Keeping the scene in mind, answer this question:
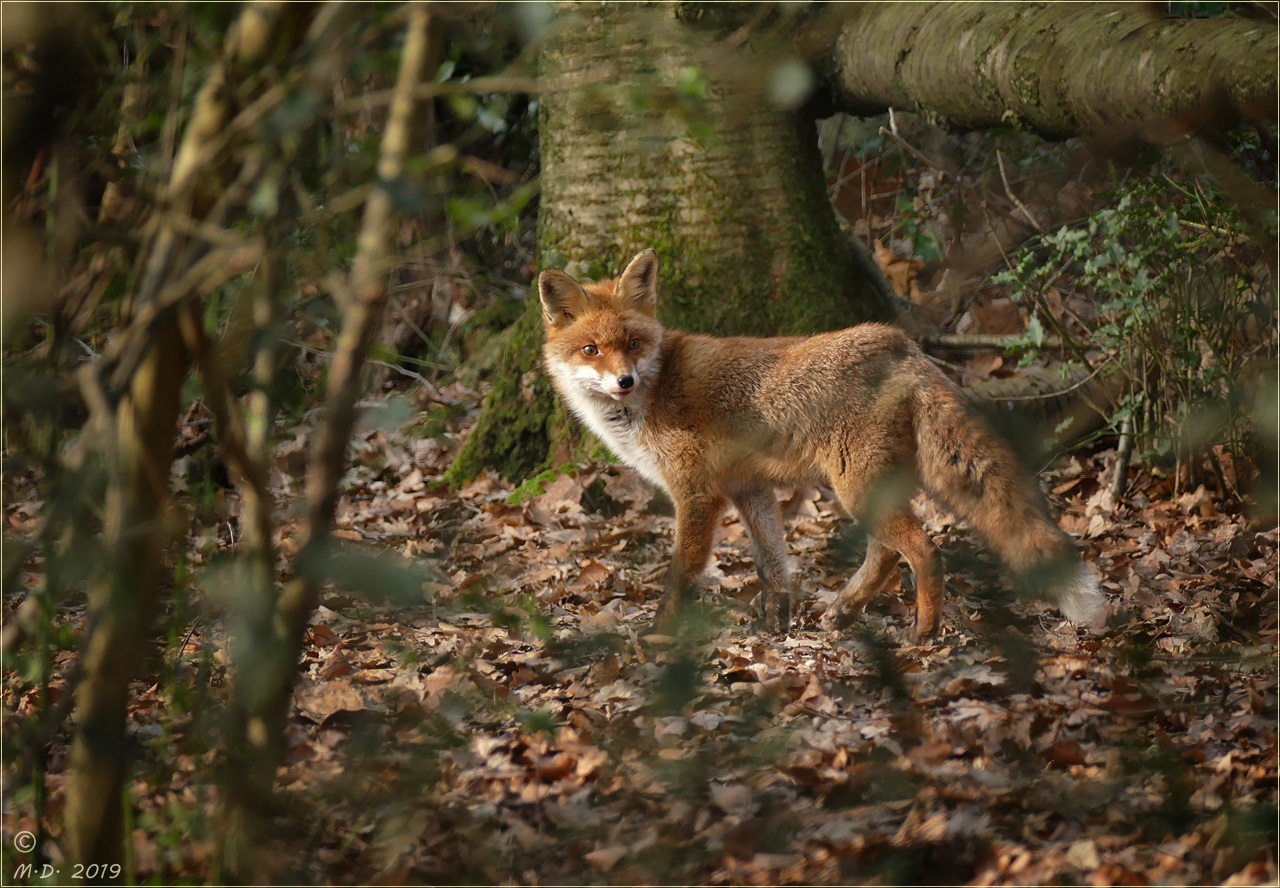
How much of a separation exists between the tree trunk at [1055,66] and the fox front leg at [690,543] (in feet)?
7.35

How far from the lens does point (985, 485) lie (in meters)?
4.74

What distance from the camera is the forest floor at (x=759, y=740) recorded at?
8.70 feet

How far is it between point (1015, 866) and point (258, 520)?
1917 millimetres

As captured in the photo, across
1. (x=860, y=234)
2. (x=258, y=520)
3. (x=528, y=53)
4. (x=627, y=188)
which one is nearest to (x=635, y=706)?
(x=258, y=520)

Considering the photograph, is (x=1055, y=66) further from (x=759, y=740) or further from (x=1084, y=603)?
(x=759, y=740)

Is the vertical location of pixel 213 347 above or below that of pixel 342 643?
above

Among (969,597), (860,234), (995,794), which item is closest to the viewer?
(995,794)

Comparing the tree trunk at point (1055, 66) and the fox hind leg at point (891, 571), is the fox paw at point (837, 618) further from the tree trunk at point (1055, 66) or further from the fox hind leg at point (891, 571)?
the tree trunk at point (1055, 66)

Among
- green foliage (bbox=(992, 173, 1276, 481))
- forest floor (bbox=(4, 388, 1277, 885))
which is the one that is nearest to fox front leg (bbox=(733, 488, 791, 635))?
forest floor (bbox=(4, 388, 1277, 885))

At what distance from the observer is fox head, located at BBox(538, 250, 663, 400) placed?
570 centimetres

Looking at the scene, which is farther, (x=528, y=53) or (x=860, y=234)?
(x=860, y=234)

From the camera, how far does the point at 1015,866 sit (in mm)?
2723

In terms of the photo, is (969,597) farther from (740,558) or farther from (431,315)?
(431,315)

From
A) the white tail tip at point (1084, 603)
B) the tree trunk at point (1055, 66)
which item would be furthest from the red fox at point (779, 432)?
the tree trunk at point (1055, 66)
